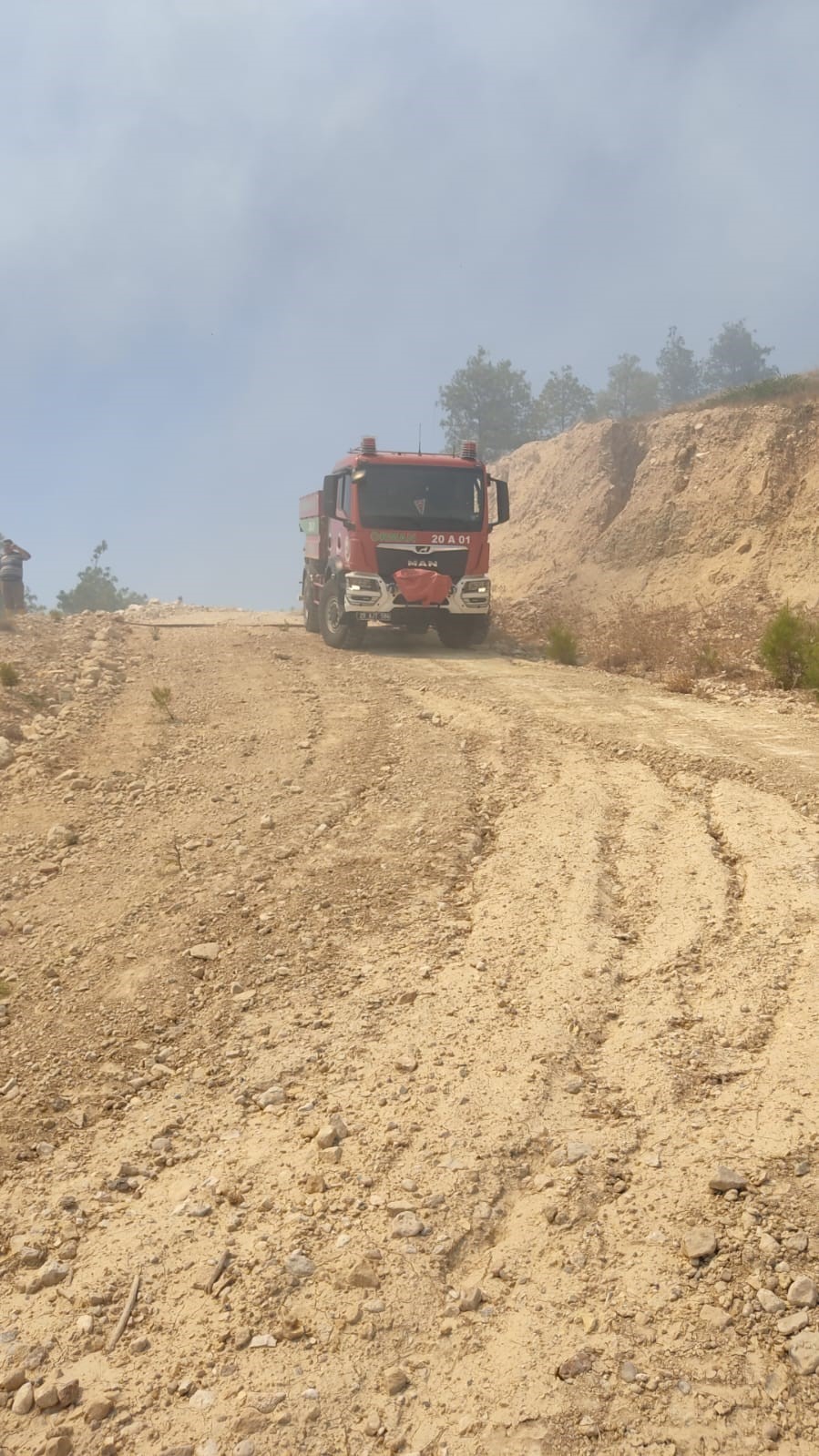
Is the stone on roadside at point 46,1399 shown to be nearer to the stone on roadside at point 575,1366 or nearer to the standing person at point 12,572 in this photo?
the stone on roadside at point 575,1366

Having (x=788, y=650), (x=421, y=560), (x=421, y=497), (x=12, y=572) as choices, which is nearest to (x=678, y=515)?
(x=421, y=497)

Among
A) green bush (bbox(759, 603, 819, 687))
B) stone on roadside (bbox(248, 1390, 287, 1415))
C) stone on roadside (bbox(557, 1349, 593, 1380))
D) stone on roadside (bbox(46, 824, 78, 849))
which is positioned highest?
green bush (bbox(759, 603, 819, 687))

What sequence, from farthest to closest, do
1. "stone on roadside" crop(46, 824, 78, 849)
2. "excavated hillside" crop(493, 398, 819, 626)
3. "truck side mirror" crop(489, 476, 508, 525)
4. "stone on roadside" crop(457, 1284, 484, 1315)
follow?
"excavated hillside" crop(493, 398, 819, 626), "truck side mirror" crop(489, 476, 508, 525), "stone on roadside" crop(46, 824, 78, 849), "stone on roadside" crop(457, 1284, 484, 1315)

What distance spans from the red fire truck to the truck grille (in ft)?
0.04

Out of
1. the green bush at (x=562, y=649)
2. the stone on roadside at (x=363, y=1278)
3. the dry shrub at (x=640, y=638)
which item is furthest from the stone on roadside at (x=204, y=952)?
the green bush at (x=562, y=649)

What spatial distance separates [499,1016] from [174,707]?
6.83 meters

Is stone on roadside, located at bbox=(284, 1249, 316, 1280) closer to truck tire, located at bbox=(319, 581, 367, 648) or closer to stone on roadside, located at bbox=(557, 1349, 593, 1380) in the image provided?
stone on roadside, located at bbox=(557, 1349, 593, 1380)

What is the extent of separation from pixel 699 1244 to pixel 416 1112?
3.46 feet

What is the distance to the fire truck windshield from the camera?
13445 millimetres

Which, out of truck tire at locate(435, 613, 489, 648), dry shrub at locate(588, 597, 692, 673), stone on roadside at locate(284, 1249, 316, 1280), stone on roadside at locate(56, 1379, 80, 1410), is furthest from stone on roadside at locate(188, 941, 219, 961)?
truck tire at locate(435, 613, 489, 648)

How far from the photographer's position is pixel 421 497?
13602 mm

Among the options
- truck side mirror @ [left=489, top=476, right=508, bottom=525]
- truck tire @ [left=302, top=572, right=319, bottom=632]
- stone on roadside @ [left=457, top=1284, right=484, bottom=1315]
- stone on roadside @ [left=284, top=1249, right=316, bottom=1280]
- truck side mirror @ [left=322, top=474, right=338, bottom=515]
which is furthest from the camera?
truck tire @ [left=302, top=572, right=319, bottom=632]

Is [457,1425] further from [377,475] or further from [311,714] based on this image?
[377,475]

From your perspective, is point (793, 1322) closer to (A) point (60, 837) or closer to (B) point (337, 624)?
(A) point (60, 837)
